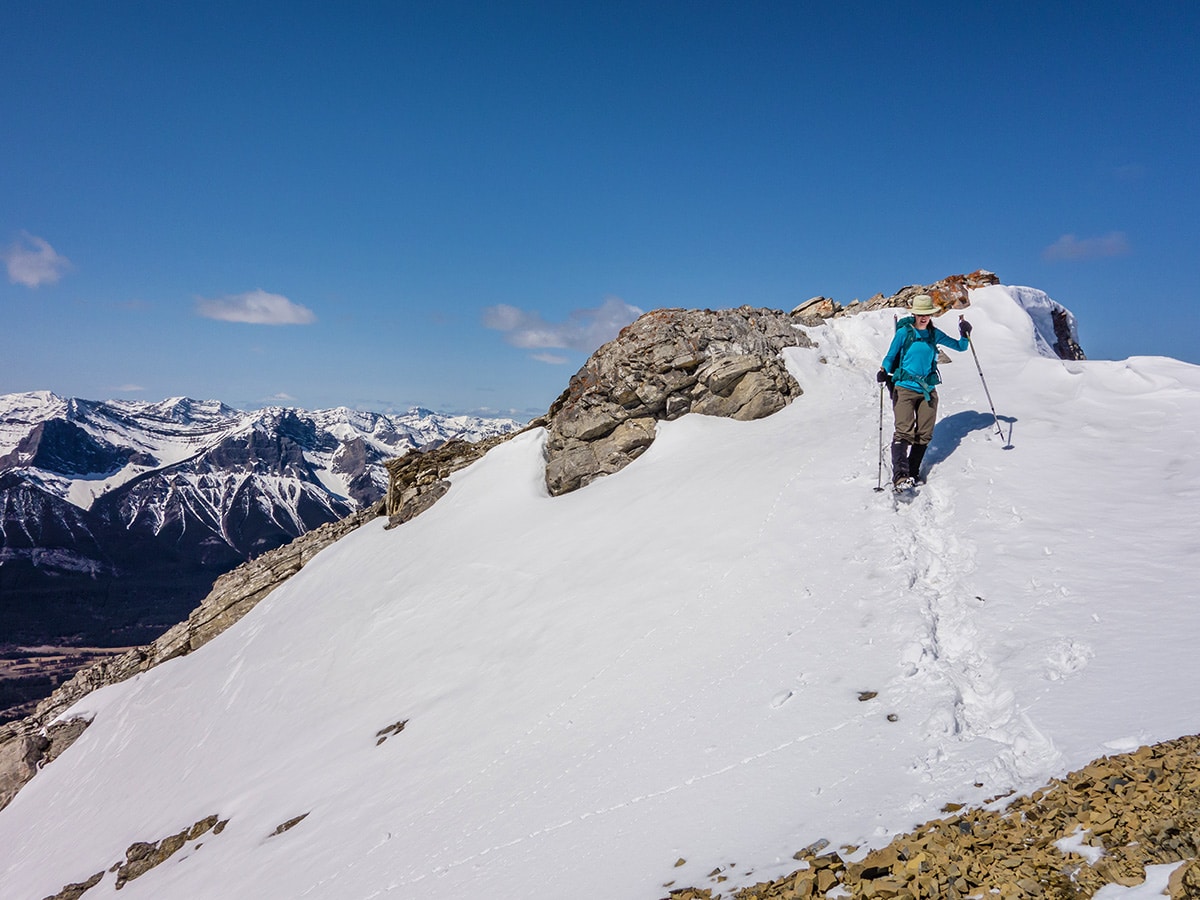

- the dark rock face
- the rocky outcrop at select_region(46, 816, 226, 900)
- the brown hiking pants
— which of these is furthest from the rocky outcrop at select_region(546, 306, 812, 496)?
the rocky outcrop at select_region(46, 816, 226, 900)

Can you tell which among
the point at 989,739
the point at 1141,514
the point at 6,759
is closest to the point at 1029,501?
the point at 1141,514

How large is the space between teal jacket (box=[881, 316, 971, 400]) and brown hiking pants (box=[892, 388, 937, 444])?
0.16m

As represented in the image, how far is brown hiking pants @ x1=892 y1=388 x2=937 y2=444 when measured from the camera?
13250 millimetres

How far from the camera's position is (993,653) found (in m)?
7.78

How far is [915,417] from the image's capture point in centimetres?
1343

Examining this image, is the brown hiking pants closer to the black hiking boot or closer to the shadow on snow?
the black hiking boot

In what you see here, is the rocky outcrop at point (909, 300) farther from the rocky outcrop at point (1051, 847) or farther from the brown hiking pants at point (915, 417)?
the rocky outcrop at point (1051, 847)

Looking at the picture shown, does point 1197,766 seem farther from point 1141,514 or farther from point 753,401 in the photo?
point 753,401

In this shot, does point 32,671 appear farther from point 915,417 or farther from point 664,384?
point 915,417

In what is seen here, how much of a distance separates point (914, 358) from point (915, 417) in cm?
140

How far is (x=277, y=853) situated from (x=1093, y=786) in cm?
1243

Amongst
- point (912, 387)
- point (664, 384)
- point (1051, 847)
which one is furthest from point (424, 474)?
point (1051, 847)

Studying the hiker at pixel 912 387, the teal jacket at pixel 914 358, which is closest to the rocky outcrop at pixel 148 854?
the hiker at pixel 912 387

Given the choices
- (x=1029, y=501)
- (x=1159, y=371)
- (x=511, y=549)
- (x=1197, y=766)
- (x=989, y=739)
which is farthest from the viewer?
(x=511, y=549)
